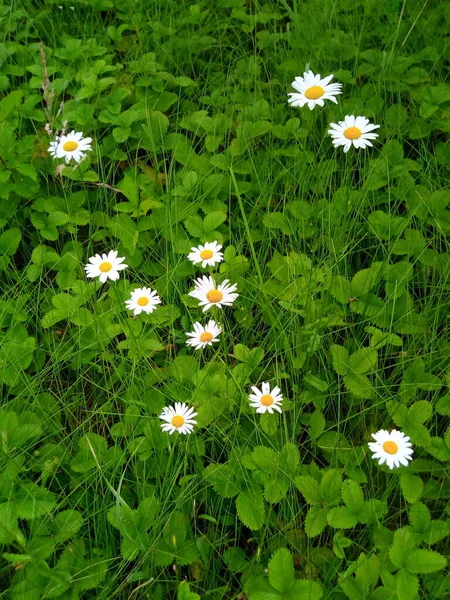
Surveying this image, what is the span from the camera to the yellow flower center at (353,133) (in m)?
1.92

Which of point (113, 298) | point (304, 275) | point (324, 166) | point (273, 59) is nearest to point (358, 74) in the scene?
point (273, 59)

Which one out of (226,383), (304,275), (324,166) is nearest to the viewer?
(226,383)

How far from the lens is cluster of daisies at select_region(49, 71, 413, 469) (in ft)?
5.03

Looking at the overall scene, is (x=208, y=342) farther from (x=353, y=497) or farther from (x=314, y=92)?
(x=314, y=92)

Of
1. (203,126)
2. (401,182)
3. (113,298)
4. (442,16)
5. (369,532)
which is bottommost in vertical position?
(369,532)

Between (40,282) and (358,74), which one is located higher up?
(358,74)

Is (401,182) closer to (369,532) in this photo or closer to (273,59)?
(273,59)

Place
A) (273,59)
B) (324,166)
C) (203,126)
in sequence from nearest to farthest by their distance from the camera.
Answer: (324,166) < (203,126) < (273,59)

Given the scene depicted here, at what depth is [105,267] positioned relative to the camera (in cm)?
192

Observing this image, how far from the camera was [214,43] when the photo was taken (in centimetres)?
291

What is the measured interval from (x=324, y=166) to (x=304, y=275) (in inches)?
20.2

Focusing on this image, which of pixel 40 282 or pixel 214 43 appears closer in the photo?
pixel 40 282

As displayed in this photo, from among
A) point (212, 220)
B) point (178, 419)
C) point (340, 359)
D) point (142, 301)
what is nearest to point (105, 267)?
point (142, 301)

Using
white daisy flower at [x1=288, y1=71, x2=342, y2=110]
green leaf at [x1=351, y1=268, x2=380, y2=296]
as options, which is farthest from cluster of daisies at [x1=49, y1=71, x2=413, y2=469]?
green leaf at [x1=351, y1=268, x2=380, y2=296]
